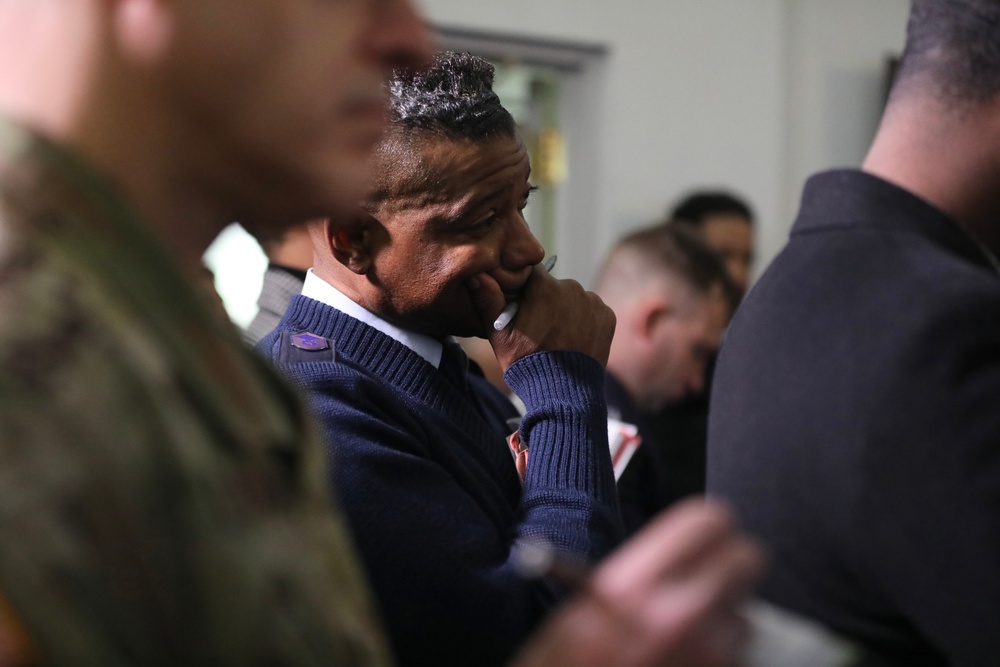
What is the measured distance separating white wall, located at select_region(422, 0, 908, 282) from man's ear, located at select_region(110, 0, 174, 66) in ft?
10.7

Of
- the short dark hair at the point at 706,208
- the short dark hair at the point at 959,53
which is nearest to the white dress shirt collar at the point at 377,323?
the short dark hair at the point at 959,53

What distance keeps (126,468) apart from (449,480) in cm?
76

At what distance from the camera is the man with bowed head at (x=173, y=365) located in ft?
1.68

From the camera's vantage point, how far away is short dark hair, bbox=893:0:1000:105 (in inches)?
43.4

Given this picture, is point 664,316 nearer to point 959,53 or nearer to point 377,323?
point 377,323

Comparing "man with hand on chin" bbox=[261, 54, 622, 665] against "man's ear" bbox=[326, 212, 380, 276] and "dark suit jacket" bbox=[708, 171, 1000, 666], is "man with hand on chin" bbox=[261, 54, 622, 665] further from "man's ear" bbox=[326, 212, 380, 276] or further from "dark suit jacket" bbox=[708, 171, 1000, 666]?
"dark suit jacket" bbox=[708, 171, 1000, 666]

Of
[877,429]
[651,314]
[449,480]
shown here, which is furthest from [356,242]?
[651,314]

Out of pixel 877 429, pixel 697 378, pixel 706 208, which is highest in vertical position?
pixel 877 429

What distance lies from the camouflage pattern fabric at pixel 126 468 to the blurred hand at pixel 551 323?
0.82m

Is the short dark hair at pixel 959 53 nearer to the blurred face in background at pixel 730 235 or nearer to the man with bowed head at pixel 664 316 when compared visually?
the man with bowed head at pixel 664 316

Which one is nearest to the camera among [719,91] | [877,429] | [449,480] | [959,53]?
[877,429]

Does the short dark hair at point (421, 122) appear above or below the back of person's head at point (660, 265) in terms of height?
above

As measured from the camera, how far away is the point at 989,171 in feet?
3.63

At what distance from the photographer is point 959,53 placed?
111 cm
